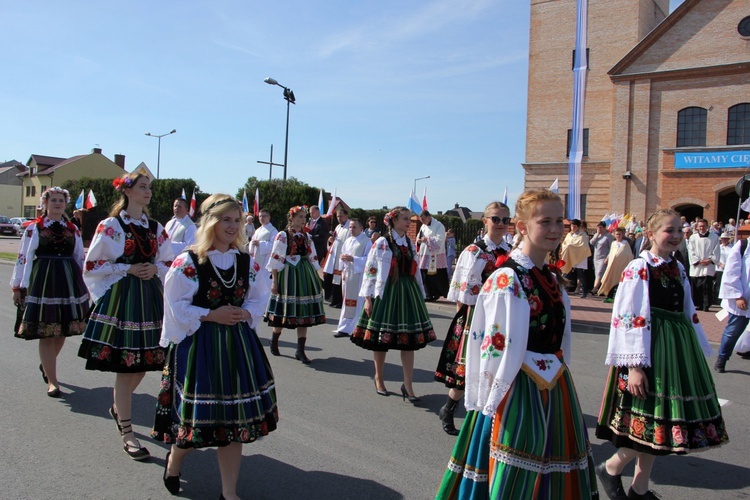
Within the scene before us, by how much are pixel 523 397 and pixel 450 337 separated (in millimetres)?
2423

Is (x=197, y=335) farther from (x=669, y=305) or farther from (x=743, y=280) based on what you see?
(x=743, y=280)

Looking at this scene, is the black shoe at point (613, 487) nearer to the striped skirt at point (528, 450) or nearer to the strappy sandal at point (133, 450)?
the striped skirt at point (528, 450)

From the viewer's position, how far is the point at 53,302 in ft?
19.6

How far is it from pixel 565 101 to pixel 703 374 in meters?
29.9

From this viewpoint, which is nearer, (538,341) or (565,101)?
(538,341)

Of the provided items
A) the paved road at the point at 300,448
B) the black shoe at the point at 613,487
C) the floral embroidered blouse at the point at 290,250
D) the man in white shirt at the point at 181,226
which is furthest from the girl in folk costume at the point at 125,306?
the man in white shirt at the point at 181,226

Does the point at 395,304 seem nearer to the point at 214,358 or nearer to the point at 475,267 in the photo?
the point at 475,267

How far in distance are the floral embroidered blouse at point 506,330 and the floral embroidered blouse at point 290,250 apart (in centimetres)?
519

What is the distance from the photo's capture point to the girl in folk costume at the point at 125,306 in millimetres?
4570

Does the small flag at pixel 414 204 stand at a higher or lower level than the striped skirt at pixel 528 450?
higher

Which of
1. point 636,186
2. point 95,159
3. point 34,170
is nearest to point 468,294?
point 636,186

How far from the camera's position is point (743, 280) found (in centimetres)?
698

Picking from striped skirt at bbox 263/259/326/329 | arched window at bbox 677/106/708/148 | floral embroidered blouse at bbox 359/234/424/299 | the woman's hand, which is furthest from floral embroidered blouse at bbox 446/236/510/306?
arched window at bbox 677/106/708/148

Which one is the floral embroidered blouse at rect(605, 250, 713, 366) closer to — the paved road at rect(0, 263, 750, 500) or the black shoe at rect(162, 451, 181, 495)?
the paved road at rect(0, 263, 750, 500)
